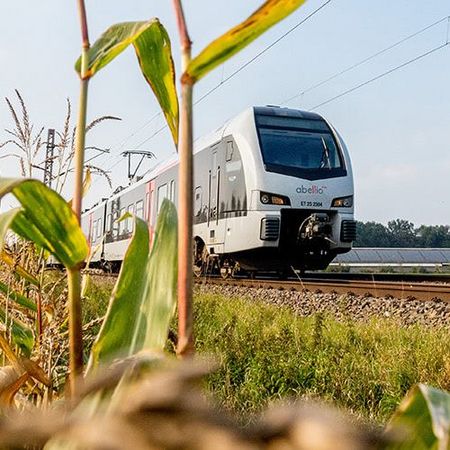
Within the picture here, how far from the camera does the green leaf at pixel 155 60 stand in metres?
0.62

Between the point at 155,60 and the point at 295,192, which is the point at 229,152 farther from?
the point at 155,60

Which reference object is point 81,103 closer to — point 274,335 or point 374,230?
point 274,335

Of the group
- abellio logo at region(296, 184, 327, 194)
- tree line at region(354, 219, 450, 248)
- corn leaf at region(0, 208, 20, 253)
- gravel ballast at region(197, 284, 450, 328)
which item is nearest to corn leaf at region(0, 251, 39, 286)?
corn leaf at region(0, 208, 20, 253)

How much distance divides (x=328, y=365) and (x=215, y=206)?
25.6 feet

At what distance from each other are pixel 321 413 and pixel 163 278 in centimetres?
30

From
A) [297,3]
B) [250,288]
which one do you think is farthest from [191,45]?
[250,288]

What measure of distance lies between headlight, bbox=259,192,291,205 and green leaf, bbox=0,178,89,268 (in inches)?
357

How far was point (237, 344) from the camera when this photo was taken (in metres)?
3.46

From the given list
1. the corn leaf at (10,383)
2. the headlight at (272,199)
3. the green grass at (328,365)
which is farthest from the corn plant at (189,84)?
the headlight at (272,199)

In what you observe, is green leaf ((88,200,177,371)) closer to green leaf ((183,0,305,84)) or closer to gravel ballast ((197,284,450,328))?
green leaf ((183,0,305,84))

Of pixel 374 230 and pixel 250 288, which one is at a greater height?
pixel 374 230

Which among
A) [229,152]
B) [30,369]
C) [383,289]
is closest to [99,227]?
[229,152]

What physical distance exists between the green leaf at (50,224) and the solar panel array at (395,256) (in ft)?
102

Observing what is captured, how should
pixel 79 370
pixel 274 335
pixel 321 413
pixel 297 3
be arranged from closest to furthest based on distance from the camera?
pixel 321 413, pixel 297 3, pixel 79 370, pixel 274 335
